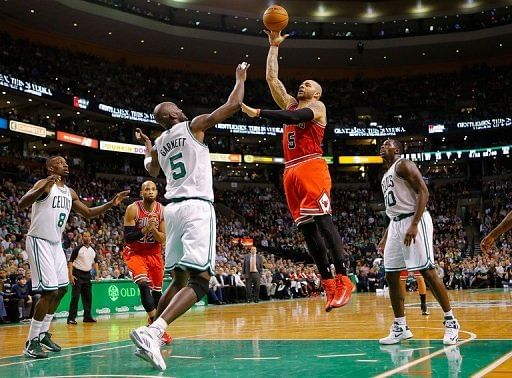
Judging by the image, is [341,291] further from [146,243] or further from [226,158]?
[226,158]

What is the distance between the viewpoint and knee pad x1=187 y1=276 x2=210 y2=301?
529cm

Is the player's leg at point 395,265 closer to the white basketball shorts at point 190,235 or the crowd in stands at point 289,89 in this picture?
the white basketball shorts at point 190,235

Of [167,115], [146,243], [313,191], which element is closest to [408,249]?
[313,191]

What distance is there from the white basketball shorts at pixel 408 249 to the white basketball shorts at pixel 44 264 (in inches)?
144

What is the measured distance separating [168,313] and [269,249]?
2879 centimetres

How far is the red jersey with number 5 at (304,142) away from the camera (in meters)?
6.53

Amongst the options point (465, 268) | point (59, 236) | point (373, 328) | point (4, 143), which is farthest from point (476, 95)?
point (59, 236)

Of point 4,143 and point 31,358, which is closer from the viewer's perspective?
A: point 31,358

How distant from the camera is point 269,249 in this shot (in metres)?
33.7

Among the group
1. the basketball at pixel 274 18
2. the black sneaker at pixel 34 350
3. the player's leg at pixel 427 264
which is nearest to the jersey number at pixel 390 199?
the player's leg at pixel 427 264

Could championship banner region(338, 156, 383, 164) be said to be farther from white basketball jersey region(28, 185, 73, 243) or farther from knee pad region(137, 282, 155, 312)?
white basketball jersey region(28, 185, 73, 243)

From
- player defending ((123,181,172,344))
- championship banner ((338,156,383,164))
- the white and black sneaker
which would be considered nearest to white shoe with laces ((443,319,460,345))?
the white and black sneaker

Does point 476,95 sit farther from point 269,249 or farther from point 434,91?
point 269,249

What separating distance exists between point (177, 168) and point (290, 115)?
121 centimetres
